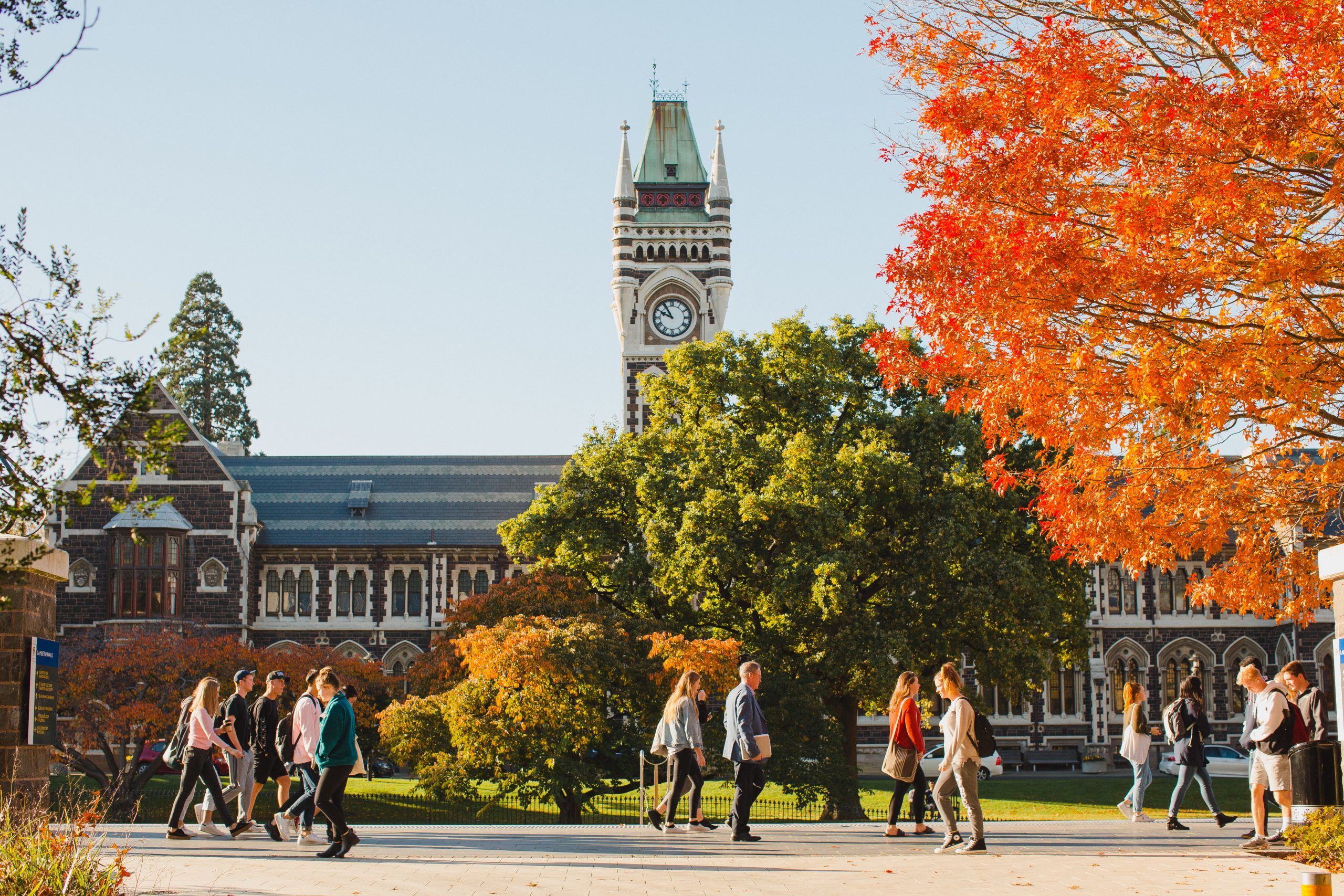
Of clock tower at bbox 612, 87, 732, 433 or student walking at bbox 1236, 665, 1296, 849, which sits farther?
clock tower at bbox 612, 87, 732, 433

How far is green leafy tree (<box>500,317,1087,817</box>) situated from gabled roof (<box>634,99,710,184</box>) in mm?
25931

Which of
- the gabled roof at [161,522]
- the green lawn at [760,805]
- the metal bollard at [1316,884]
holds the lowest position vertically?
the green lawn at [760,805]

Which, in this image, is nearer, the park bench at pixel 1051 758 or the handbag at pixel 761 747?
the handbag at pixel 761 747

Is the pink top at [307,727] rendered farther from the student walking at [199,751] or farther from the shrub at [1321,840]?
the shrub at [1321,840]

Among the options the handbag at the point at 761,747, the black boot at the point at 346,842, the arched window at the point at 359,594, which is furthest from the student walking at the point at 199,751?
the arched window at the point at 359,594

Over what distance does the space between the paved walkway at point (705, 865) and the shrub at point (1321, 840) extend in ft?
0.63

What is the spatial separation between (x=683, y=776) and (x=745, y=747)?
0.87 meters

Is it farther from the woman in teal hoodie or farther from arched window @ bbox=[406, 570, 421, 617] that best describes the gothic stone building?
the woman in teal hoodie

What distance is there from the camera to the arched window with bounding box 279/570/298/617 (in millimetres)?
46031

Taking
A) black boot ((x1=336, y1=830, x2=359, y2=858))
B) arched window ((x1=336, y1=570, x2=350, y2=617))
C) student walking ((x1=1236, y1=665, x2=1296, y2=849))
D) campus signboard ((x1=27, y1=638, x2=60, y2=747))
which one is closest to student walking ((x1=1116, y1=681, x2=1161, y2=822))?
student walking ((x1=1236, y1=665, x2=1296, y2=849))

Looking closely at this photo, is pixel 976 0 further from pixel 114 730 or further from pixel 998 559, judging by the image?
pixel 114 730

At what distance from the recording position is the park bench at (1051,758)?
46250mm

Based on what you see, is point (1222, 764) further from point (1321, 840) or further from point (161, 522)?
point (1321, 840)

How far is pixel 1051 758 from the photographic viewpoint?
46.9 meters
